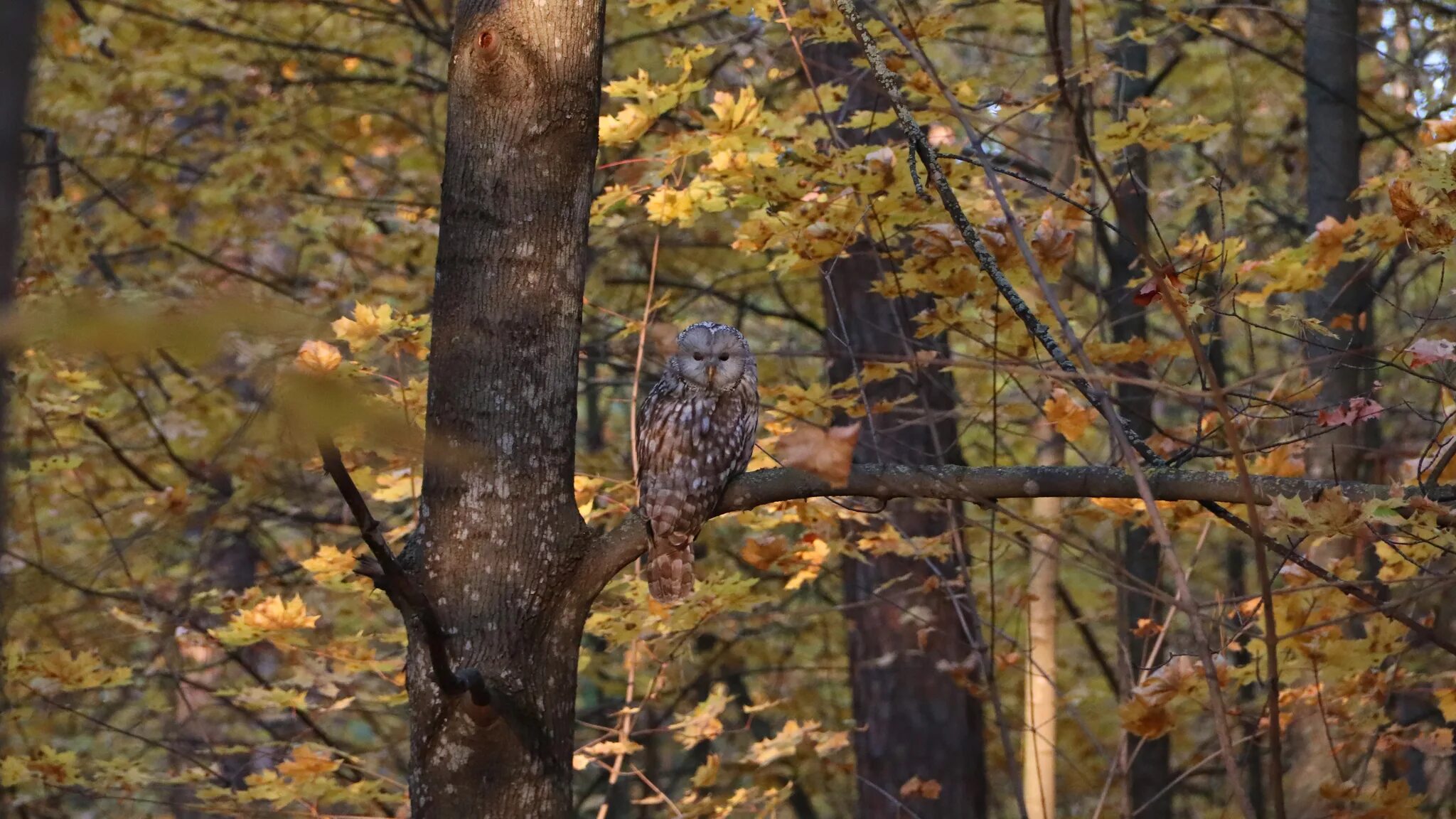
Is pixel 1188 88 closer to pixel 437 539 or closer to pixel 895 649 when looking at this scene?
pixel 895 649

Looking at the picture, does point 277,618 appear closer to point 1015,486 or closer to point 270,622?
point 270,622

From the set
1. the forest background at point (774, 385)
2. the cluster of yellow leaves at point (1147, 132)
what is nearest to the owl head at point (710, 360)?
the forest background at point (774, 385)

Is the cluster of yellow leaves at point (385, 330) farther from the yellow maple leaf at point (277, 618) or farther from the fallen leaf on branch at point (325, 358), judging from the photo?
the yellow maple leaf at point (277, 618)

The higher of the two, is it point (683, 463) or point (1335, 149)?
point (1335, 149)

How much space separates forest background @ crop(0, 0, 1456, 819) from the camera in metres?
2.33

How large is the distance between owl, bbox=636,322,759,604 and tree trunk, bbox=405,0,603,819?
102cm

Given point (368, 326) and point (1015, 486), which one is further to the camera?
point (368, 326)

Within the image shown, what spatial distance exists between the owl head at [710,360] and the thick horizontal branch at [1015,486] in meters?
1.41

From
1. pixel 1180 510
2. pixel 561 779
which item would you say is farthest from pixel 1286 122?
pixel 561 779

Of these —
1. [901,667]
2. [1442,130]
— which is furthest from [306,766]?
[1442,130]

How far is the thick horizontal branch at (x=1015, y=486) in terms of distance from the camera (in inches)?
90.7

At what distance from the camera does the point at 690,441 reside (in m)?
3.70

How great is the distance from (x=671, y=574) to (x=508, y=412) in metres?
1.45

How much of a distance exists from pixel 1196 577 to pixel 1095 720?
2.03m
